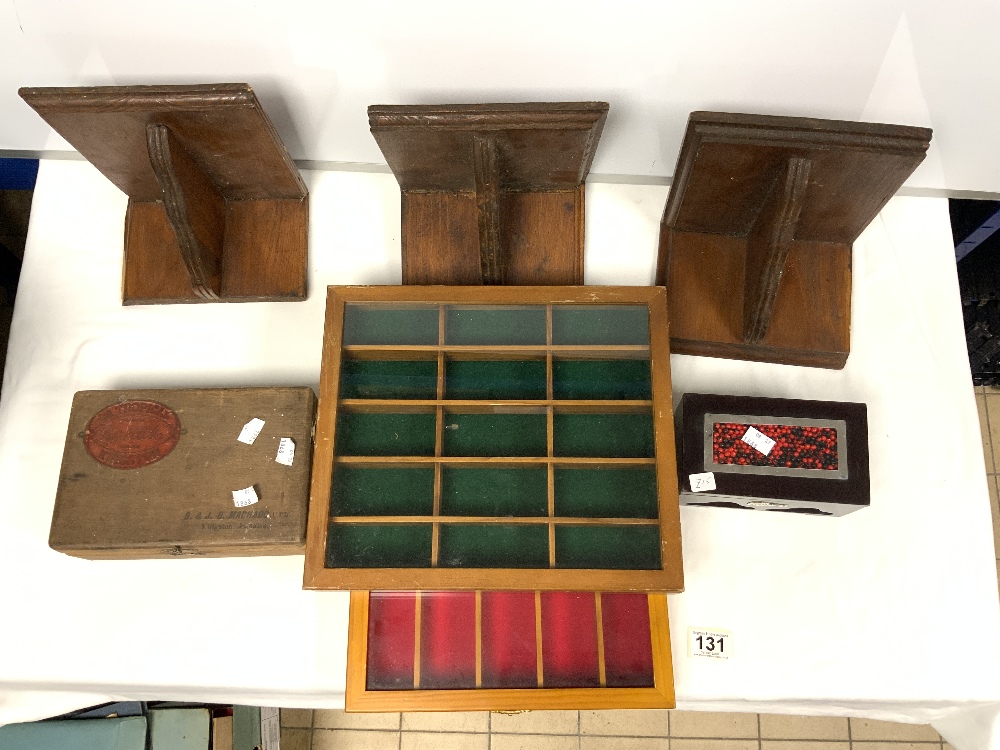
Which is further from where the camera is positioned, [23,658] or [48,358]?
[48,358]

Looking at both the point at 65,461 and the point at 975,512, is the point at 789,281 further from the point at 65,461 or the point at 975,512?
the point at 65,461

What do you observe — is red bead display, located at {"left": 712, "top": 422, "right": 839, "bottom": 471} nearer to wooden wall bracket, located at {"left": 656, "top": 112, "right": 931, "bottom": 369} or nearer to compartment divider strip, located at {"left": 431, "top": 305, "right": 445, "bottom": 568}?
Answer: wooden wall bracket, located at {"left": 656, "top": 112, "right": 931, "bottom": 369}

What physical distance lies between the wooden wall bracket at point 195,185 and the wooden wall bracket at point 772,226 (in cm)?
86

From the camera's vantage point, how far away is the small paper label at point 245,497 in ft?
4.28

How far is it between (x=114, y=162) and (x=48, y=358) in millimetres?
505

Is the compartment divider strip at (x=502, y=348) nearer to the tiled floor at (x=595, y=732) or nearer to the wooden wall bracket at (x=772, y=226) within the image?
the wooden wall bracket at (x=772, y=226)

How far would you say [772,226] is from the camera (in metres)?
1.28

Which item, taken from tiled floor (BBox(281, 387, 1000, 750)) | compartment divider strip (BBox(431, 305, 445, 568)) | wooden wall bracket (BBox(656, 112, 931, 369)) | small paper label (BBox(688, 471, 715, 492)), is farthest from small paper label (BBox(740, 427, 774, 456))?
tiled floor (BBox(281, 387, 1000, 750))

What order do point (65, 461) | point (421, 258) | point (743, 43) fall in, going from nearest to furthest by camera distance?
point (743, 43) → point (65, 461) → point (421, 258)

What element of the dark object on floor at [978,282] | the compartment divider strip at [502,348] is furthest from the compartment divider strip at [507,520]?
the dark object on floor at [978,282]

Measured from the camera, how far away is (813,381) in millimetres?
1490

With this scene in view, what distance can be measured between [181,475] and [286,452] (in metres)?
0.22

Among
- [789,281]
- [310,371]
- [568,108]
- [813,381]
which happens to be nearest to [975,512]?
[813,381]

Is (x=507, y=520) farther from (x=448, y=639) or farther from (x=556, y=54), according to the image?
(x=556, y=54)
